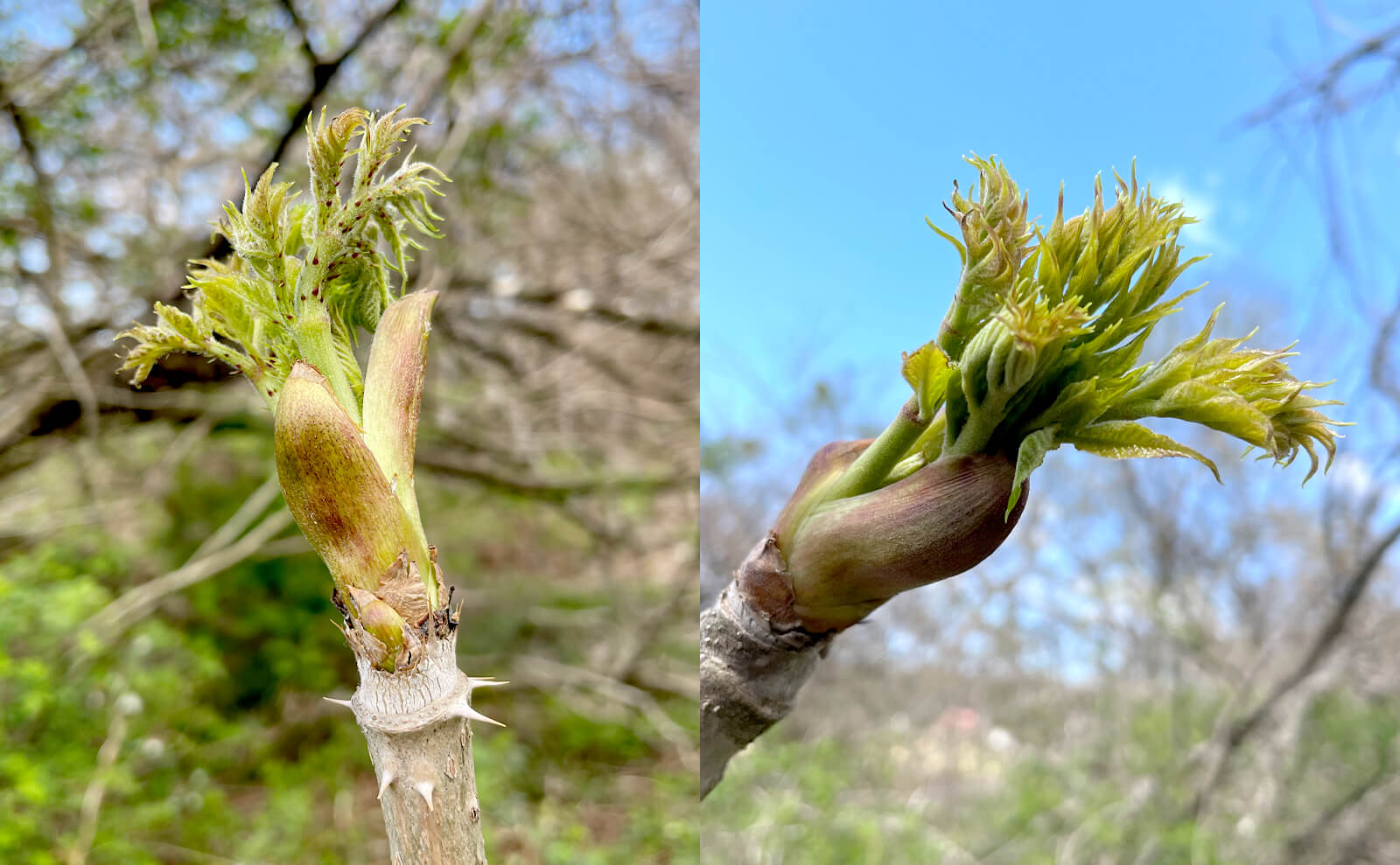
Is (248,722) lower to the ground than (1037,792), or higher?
higher

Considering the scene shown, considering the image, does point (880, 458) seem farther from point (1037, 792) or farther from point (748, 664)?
point (1037, 792)

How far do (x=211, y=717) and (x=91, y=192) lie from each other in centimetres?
131

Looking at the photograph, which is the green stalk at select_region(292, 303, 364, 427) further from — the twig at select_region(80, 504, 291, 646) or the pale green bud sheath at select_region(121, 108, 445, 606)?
the twig at select_region(80, 504, 291, 646)

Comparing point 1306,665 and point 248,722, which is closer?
point 1306,665

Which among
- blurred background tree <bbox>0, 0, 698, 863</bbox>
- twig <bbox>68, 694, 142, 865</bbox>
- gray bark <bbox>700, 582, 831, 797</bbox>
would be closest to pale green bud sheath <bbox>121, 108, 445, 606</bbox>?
gray bark <bbox>700, 582, 831, 797</bbox>

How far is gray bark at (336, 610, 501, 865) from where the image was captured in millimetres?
415

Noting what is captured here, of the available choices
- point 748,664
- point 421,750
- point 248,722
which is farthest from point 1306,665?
point 248,722

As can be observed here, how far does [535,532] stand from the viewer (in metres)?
3.41

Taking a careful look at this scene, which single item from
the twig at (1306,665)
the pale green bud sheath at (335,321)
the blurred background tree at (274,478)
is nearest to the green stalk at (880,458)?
the pale green bud sheath at (335,321)

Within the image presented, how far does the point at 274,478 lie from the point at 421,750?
231 centimetres

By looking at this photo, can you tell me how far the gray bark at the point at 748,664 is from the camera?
477mm

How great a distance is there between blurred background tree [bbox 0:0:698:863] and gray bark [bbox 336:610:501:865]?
4.72 feet

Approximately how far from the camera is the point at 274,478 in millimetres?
2488

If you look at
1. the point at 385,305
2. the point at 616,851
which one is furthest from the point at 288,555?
the point at 385,305
